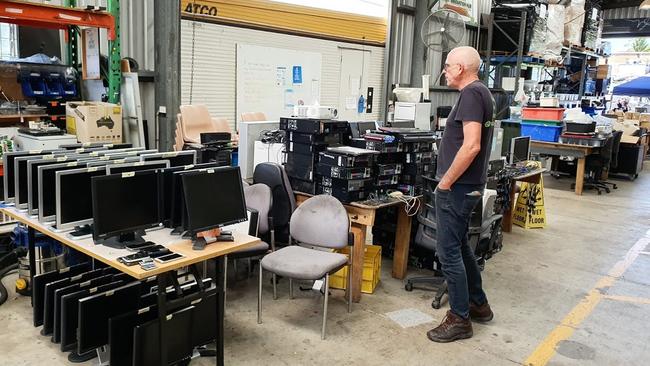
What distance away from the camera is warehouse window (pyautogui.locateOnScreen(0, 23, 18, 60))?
475 cm

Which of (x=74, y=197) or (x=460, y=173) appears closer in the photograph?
(x=74, y=197)

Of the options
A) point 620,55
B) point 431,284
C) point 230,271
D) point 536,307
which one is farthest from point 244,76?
point 620,55

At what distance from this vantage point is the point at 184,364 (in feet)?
8.98

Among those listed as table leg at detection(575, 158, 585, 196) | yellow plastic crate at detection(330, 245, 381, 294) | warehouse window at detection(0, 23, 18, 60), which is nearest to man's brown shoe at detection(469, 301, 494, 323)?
yellow plastic crate at detection(330, 245, 381, 294)

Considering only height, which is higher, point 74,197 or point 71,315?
point 74,197

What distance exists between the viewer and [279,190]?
3969 millimetres

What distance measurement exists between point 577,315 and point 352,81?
587cm

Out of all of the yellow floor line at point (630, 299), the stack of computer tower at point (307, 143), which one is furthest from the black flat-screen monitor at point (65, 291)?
the yellow floor line at point (630, 299)

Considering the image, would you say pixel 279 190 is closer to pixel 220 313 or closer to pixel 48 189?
pixel 220 313

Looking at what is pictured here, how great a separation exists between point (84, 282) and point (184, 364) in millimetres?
757

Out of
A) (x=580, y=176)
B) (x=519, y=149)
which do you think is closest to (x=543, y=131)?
(x=580, y=176)

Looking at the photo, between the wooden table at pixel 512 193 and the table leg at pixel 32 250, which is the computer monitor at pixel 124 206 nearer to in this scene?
the table leg at pixel 32 250

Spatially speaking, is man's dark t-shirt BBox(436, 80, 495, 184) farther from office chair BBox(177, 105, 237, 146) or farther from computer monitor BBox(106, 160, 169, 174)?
office chair BBox(177, 105, 237, 146)

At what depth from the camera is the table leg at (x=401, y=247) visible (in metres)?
4.12
